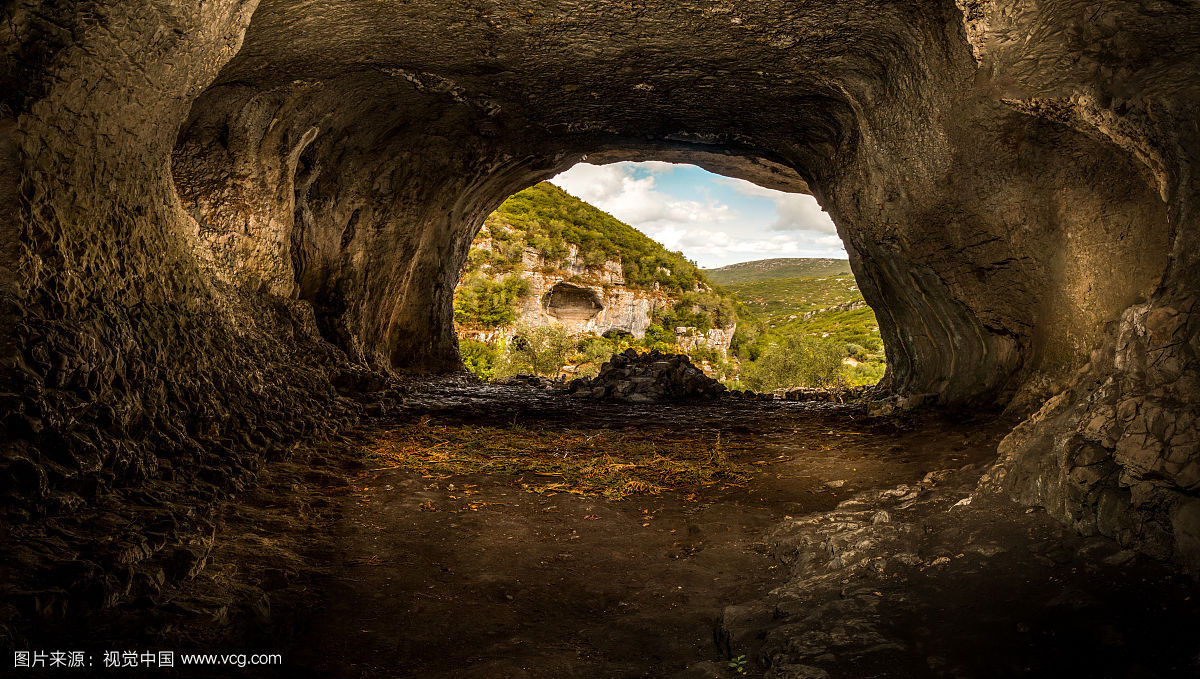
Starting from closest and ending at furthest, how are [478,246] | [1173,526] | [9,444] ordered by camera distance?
[1173,526] < [9,444] < [478,246]

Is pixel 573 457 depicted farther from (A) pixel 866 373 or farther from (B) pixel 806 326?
(B) pixel 806 326

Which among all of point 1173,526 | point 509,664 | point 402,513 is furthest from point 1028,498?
point 402,513

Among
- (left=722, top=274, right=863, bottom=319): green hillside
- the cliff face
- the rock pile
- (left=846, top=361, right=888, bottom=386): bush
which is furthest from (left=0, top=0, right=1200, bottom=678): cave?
(left=722, top=274, right=863, bottom=319): green hillside

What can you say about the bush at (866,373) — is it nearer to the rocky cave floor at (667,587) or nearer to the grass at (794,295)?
the rocky cave floor at (667,587)

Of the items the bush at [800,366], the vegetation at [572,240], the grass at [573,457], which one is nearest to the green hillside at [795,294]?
the vegetation at [572,240]

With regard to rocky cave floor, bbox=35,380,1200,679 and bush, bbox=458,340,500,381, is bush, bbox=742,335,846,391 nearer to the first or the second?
bush, bbox=458,340,500,381

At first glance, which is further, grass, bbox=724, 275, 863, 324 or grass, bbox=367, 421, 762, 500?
grass, bbox=724, 275, 863, 324

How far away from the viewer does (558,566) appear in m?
3.66

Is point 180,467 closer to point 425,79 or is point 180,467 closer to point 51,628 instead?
point 51,628

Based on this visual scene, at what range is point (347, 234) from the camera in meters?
10.4

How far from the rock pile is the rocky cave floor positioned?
6.30 m

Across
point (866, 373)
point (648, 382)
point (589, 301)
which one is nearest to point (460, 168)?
point (648, 382)

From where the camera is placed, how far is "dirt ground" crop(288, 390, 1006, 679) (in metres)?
2.68

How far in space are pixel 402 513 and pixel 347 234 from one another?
280 inches
